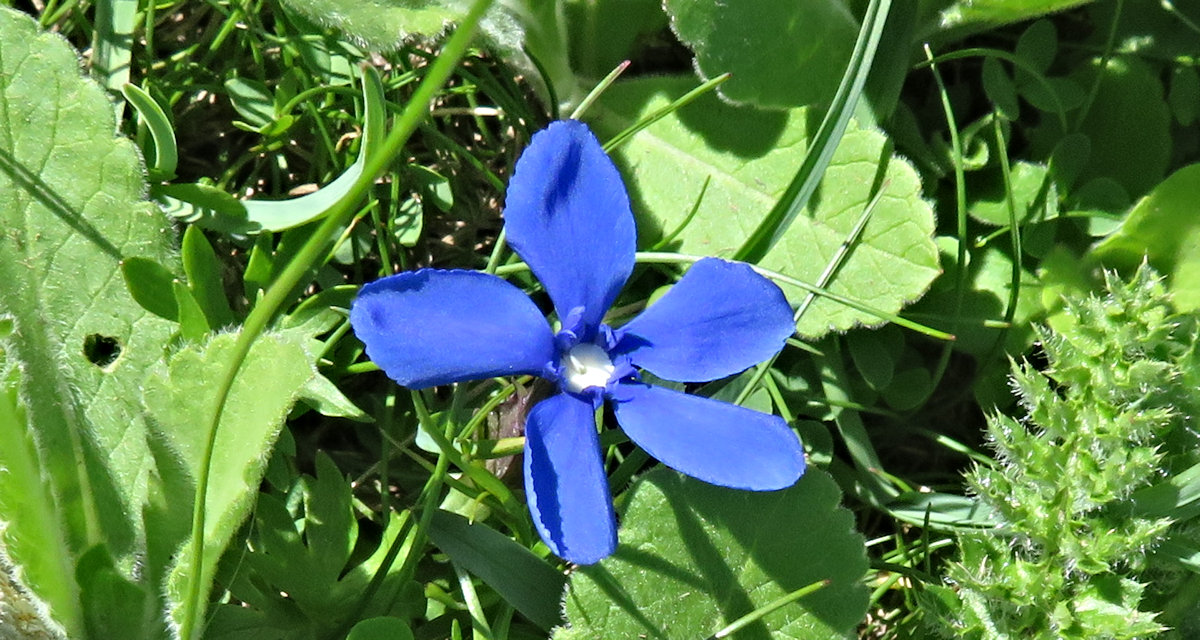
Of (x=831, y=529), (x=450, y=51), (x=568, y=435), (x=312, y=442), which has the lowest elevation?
(x=312, y=442)

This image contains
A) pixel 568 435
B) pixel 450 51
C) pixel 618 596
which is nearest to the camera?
pixel 450 51

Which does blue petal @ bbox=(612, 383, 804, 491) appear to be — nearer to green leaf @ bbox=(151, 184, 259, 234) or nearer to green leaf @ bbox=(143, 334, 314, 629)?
green leaf @ bbox=(143, 334, 314, 629)

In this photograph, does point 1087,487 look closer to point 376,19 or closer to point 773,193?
point 773,193

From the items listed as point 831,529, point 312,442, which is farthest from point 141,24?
point 831,529

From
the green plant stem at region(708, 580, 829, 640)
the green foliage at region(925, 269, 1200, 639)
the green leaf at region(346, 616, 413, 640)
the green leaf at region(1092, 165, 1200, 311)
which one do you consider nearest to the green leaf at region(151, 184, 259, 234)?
the green leaf at region(346, 616, 413, 640)

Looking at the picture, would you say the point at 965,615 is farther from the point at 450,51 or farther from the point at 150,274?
the point at 150,274

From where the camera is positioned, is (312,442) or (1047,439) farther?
(312,442)
